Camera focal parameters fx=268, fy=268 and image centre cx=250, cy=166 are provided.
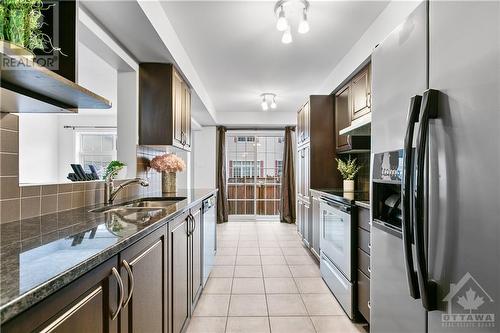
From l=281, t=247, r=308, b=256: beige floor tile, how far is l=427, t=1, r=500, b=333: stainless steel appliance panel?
3.12 meters

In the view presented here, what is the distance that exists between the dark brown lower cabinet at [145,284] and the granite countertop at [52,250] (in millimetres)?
73

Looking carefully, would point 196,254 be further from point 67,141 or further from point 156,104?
point 67,141

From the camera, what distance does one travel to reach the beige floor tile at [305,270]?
3127 millimetres

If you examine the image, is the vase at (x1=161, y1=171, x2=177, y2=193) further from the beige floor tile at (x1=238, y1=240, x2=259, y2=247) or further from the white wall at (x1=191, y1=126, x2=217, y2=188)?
the white wall at (x1=191, y1=126, x2=217, y2=188)

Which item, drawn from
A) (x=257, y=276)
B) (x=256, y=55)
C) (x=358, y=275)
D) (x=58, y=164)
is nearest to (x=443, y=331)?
(x=358, y=275)

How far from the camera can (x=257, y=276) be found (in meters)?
3.06

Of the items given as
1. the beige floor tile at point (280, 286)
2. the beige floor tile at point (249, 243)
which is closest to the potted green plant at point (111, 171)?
the beige floor tile at point (280, 286)

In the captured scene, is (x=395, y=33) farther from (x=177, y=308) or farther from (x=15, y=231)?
(x=177, y=308)

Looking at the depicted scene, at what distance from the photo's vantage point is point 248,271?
10.5 ft

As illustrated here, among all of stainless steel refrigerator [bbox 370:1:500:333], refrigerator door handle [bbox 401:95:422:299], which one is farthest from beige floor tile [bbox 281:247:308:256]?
refrigerator door handle [bbox 401:95:422:299]

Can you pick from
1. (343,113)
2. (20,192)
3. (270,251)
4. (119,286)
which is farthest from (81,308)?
(270,251)

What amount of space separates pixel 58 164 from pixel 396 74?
272 inches

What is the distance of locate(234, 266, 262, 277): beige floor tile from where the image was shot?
3.09 m

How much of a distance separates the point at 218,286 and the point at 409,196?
7.70ft
